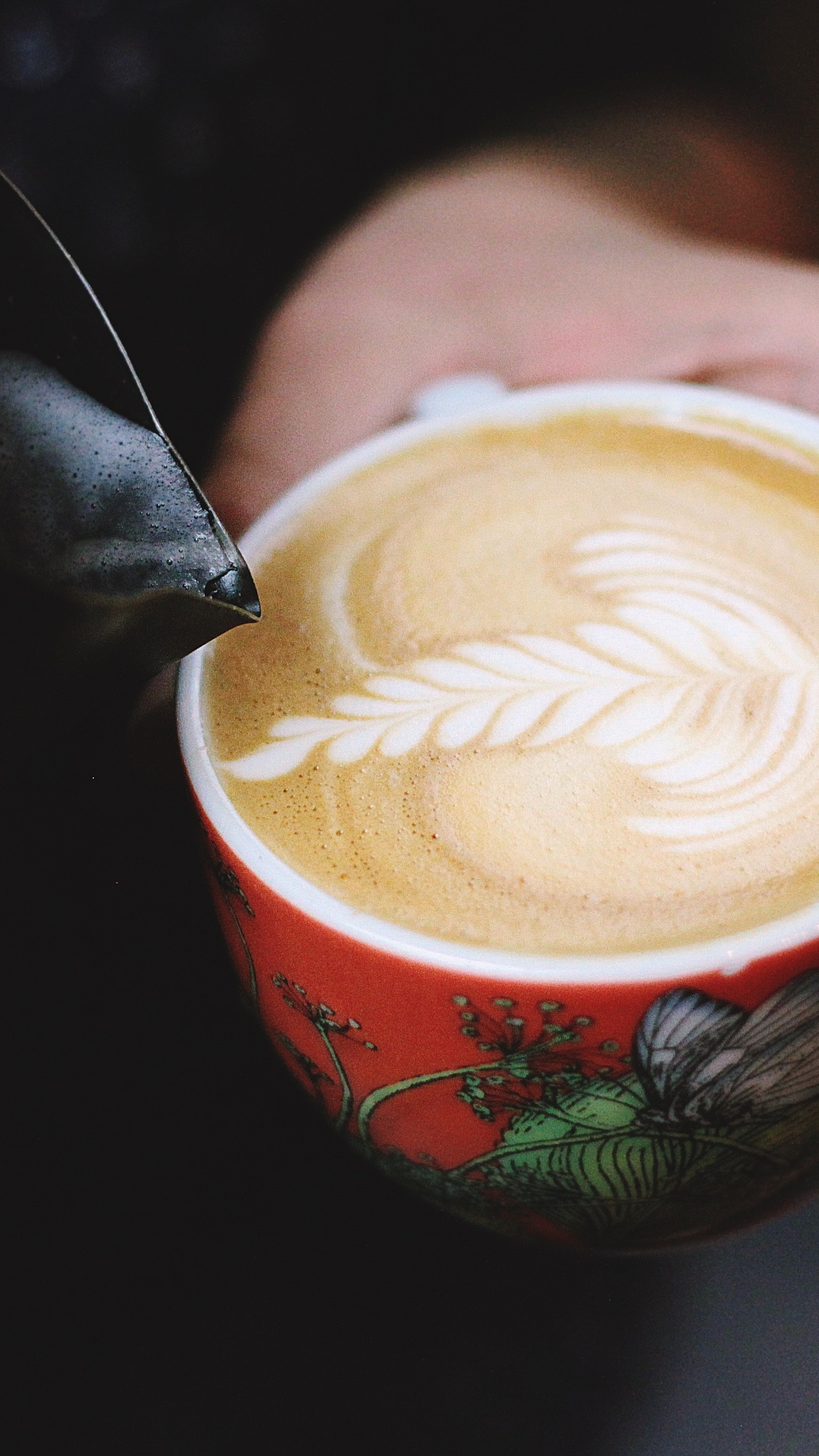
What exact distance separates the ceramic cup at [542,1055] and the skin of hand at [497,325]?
336 millimetres

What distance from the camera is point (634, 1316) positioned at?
22.0 inches

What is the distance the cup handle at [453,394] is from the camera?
2.49ft

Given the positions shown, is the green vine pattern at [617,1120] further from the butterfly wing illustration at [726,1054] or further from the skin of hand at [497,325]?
the skin of hand at [497,325]

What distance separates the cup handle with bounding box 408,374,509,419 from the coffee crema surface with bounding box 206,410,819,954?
0.04 meters

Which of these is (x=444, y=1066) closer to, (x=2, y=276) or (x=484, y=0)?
(x=2, y=276)

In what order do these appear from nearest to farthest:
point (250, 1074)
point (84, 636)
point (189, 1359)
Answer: point (84, 636), point (189, 1359), point (250, 1074)

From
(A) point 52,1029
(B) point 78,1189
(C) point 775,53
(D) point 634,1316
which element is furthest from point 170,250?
(D) point 634,1316

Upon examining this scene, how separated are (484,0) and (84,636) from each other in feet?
3.66

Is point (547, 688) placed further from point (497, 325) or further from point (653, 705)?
point (497, 325)

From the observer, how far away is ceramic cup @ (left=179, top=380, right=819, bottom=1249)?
43cm

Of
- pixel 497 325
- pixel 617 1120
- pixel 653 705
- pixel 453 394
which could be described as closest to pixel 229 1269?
pixel 617 1120

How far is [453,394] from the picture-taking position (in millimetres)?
774

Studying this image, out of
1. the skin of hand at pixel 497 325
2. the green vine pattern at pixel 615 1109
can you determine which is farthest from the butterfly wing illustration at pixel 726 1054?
the skin of hand at pixel 497 325

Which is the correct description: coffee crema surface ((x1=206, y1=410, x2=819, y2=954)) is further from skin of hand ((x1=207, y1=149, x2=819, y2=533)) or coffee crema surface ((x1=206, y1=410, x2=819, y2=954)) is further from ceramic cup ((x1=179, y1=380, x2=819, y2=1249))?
skin of hand ((x1=207, y1=149, x2=819, y2=533))
